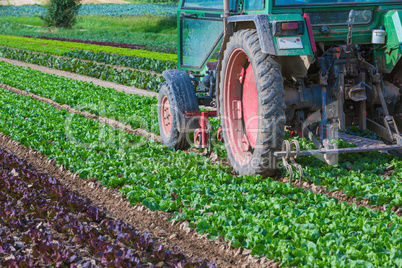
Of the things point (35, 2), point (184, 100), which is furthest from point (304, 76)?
point (35, 2)

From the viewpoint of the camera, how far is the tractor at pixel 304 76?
4.43m

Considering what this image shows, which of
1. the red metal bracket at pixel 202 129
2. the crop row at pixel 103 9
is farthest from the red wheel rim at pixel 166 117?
the crop row at pixel 103 9

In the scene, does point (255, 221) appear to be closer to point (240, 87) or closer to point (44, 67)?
point (240, 87)

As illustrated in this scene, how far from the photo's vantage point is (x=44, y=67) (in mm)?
19984

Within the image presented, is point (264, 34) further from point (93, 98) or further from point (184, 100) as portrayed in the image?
point (93, 98)

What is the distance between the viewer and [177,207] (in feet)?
14.6

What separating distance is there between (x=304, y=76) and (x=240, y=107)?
0.95 metres

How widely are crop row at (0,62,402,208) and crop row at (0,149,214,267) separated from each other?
1946mm

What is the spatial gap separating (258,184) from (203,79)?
2.35 m

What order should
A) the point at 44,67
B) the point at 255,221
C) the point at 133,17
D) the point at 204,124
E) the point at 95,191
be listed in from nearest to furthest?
the point at 255,221 < the point at 95,191 < the point at 204,124 < the point at 44,67 < the point at 133,17

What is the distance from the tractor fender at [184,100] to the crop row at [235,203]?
15.1 inches

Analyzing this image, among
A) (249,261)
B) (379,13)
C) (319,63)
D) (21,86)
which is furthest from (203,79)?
(21,86)

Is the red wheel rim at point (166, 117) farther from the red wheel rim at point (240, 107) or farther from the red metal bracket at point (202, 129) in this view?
the red wheel rim at point (240, 107)

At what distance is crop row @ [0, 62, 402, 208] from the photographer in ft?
15.1
